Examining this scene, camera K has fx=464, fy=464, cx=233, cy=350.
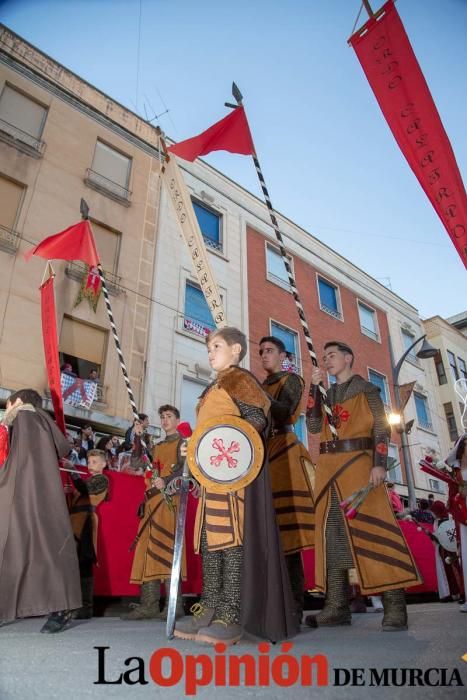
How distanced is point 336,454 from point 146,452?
163cm

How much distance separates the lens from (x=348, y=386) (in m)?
3.54

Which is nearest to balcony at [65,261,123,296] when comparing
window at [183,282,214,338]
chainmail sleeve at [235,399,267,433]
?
window at [183,282,214,338]

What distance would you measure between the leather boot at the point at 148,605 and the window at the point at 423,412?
19.4 m

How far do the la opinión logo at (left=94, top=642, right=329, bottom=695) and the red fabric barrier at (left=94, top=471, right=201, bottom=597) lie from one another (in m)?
2.95

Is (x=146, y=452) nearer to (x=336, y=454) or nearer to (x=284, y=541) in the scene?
(x=284, y=541)

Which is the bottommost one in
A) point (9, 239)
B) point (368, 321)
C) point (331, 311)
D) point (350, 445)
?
point (350, 445)

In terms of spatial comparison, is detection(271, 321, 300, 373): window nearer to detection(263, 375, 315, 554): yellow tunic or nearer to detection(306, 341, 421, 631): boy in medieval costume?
detection(263, 375, 315, 554): yellow tunic

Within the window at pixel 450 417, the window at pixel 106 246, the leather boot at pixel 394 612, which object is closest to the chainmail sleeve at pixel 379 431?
the leather boot at pixel 394 612

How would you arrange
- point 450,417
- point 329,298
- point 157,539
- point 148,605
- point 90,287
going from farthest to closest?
1. point 450,417
2. point 329,298
3. point 90,287
4. point 157,539
5. point 148,605

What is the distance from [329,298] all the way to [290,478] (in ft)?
54.6

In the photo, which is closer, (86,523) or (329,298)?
(86,523)

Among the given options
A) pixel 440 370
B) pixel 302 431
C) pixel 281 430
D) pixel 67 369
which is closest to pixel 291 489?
pixel 281 430

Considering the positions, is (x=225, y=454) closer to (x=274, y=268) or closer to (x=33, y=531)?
(x=33, y=531)

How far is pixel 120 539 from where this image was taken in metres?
4.77
